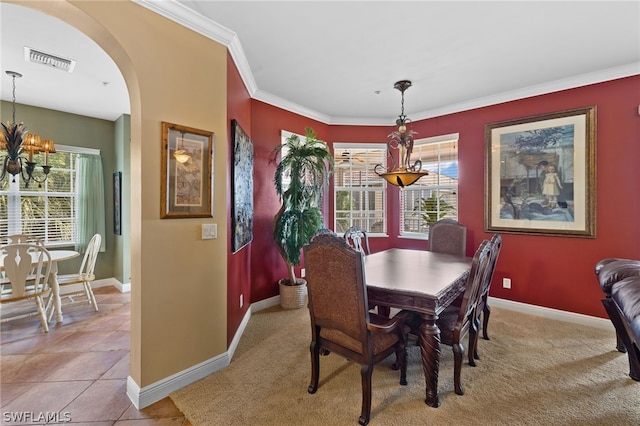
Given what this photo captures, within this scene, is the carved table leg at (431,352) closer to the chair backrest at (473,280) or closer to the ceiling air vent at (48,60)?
the chair backrest at (473,280)

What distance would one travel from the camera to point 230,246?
245 centimetres

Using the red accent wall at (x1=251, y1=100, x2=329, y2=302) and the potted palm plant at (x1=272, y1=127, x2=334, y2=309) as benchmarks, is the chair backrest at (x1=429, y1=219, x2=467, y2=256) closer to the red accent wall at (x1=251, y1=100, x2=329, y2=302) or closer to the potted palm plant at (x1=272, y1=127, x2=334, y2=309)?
the potted palm plant at (x1=272, y1=127, x2=334, y2=309)

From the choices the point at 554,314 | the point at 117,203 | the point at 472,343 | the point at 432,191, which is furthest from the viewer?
the point at 117,203

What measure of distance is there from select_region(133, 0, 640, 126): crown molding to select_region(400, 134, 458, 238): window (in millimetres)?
476

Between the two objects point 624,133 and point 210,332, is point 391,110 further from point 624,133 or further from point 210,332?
point 210,332

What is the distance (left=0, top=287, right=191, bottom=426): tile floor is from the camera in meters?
1.75

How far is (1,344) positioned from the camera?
263cm

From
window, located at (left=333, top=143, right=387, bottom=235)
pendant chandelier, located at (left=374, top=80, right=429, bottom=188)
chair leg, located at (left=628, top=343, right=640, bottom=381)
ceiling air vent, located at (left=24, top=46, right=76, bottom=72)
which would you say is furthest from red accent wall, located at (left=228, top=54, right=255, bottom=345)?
chair leg, located at (left=628, top=343, right=640, bottom=381)

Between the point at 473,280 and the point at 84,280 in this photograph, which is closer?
the point at 473,280

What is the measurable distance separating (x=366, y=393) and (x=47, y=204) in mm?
5157

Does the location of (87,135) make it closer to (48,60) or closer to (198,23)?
(48,60)

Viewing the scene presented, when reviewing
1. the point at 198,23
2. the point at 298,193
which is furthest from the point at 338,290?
the point at 198,23

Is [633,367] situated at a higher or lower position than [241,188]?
lower

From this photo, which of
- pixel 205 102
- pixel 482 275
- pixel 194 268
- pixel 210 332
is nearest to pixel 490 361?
pixel 482 275
